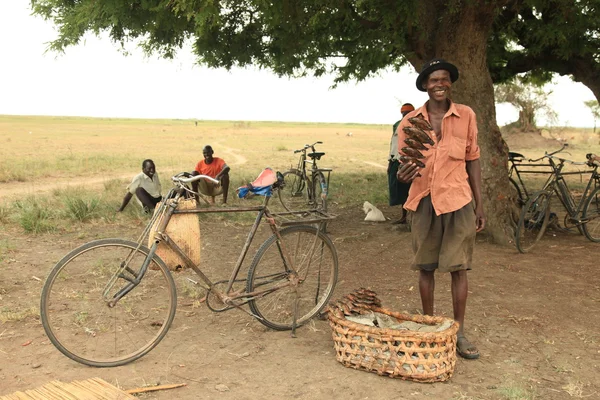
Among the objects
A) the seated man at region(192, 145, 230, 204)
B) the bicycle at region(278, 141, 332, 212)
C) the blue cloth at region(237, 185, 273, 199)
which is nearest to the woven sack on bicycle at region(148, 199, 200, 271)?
the blue cloth at region(237, 185, 273, 199)

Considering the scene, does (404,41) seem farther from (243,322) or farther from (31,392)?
(31,392)

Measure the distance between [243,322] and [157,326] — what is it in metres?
0.71

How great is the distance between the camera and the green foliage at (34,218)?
8.67 metres

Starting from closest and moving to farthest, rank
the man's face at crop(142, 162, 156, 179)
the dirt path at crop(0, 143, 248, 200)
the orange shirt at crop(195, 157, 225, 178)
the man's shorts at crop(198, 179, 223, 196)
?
1. the man's face at crop(142, 162, 156, 179)
2. the man's shorts at crop(198, 179, 223, 196)
3. the orange shirt at crop(195, 157, 225, 178)
4. the dirt path at crop(0, 143, 248, 200)

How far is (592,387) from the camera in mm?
3824

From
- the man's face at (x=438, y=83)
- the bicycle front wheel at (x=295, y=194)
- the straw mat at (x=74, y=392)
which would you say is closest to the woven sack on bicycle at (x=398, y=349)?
the straw mat at (x=74, y=392)

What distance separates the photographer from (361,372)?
3979 millimetres

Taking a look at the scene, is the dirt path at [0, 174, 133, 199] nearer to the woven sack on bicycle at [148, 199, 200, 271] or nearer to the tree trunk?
the tree trunk

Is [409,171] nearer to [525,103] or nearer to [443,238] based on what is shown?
[443,238]

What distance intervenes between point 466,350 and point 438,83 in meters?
1.90

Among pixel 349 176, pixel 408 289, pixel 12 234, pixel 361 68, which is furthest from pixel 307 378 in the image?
pixel 349 176

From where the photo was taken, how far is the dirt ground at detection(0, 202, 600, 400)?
12.4ft

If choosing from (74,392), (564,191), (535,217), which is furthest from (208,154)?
(74,392)

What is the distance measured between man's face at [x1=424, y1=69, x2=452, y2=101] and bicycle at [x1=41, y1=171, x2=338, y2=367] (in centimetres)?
125
